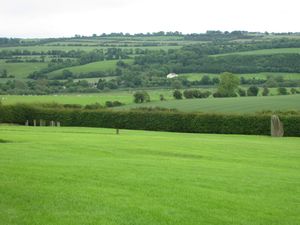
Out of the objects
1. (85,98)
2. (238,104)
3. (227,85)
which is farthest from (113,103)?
(227,85)

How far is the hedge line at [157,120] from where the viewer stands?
186ft

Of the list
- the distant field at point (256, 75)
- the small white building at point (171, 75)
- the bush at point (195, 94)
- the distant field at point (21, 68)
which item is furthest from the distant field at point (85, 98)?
the distant field at point (21, 68)

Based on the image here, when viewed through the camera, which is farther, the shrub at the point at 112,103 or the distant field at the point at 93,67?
the distant field at the point at 93,67

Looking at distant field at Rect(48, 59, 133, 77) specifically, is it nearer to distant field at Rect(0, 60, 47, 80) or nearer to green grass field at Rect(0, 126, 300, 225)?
distant field at Rect(0, 60, 47, 80)

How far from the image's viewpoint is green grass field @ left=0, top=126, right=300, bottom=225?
11969 mm

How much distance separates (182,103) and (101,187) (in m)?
68.2

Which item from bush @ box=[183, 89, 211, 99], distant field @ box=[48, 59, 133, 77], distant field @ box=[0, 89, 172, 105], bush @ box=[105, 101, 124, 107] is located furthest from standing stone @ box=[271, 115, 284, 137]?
distant field @ box=[48, 59, 133, 77]

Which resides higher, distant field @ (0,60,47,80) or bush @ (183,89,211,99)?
distant field @ (0,60,47,80)

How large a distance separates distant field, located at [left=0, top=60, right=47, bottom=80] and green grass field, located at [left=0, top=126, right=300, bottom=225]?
10570 centimetres

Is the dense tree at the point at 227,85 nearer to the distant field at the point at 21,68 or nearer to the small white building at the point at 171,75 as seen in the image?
the small white building at the point at 171,75

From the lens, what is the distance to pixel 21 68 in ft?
427

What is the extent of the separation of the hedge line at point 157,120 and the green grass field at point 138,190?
33.0 metres

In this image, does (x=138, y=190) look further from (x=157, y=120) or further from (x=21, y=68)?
(x=21, y=68)

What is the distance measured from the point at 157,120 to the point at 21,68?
243 ft
